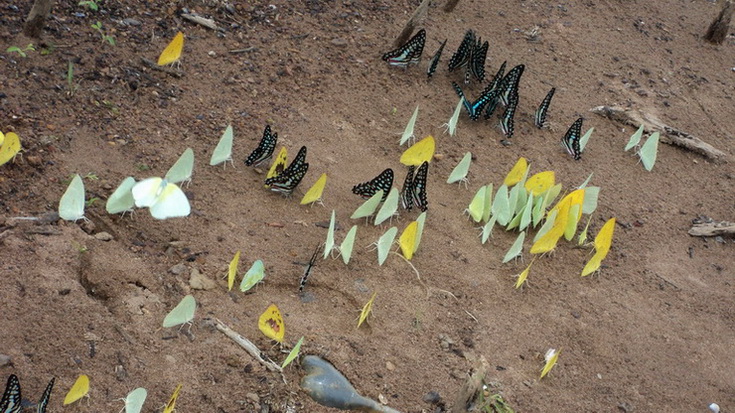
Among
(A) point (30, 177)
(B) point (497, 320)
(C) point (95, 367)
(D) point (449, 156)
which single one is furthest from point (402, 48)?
(C) point (95, 367)

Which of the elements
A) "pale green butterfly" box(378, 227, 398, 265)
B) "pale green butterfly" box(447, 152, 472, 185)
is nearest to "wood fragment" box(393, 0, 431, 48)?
"pale green butterfly" box(447, 152, 472, 185)

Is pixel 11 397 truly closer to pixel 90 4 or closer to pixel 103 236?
pixel 103 236

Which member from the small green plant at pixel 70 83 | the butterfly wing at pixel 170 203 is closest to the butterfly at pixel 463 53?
the small green plant at pixel 70 83

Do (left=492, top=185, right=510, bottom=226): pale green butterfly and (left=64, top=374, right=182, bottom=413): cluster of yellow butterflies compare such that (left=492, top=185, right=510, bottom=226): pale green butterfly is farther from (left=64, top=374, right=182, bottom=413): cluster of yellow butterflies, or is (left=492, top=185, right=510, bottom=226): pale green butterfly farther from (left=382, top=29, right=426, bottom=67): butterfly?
(left=64, top=374, right=182, bottom=413): cluster of yellow butterflies

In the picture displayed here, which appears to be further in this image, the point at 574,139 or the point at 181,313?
the point at 574,139

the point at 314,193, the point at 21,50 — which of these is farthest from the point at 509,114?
the point at 21,50

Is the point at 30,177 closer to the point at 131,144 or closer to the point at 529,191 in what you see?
the point at 131,144
